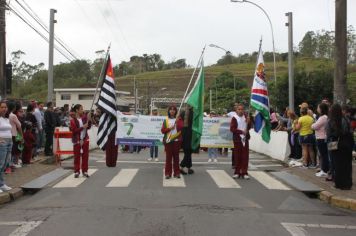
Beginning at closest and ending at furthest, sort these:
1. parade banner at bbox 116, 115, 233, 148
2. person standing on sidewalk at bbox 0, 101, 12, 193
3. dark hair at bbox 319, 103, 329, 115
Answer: person standing on sidewalk at bbox 0, 101, 12, 193, dark hair at bbox 319, 103, 329, 115, parade banner at bbox 116, 115, 233, 148

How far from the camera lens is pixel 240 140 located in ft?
45.7

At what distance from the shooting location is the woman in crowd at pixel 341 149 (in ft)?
38.5

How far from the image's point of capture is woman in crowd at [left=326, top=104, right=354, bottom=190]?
11.7m

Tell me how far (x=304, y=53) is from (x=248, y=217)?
113 m

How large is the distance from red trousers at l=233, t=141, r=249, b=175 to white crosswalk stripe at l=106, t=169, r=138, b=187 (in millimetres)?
2719

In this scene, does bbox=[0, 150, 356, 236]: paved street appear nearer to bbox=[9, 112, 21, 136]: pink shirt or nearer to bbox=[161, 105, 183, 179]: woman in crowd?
bbox=[161, 105, 183, 179]: woman in crowd

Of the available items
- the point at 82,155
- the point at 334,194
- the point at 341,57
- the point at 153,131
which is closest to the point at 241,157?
the point at 334,194

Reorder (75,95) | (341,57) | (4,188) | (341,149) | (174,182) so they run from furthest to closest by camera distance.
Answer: (75,95) → (341,57) → (174,182) → (341,149) → (4,188)

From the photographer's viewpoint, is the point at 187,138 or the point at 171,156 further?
the point at 187,138

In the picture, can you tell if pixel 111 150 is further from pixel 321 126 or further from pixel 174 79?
pixel 174 79

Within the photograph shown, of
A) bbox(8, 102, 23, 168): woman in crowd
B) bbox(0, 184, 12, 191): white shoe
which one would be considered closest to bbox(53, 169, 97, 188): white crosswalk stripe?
bbox(0, 184, 12, 191): white shoe

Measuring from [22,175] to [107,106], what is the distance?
108 inches

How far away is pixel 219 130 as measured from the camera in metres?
20.5

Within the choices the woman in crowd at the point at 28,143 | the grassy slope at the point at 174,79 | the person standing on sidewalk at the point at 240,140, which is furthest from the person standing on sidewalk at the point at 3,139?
the grassy slope at the point at 174,79
